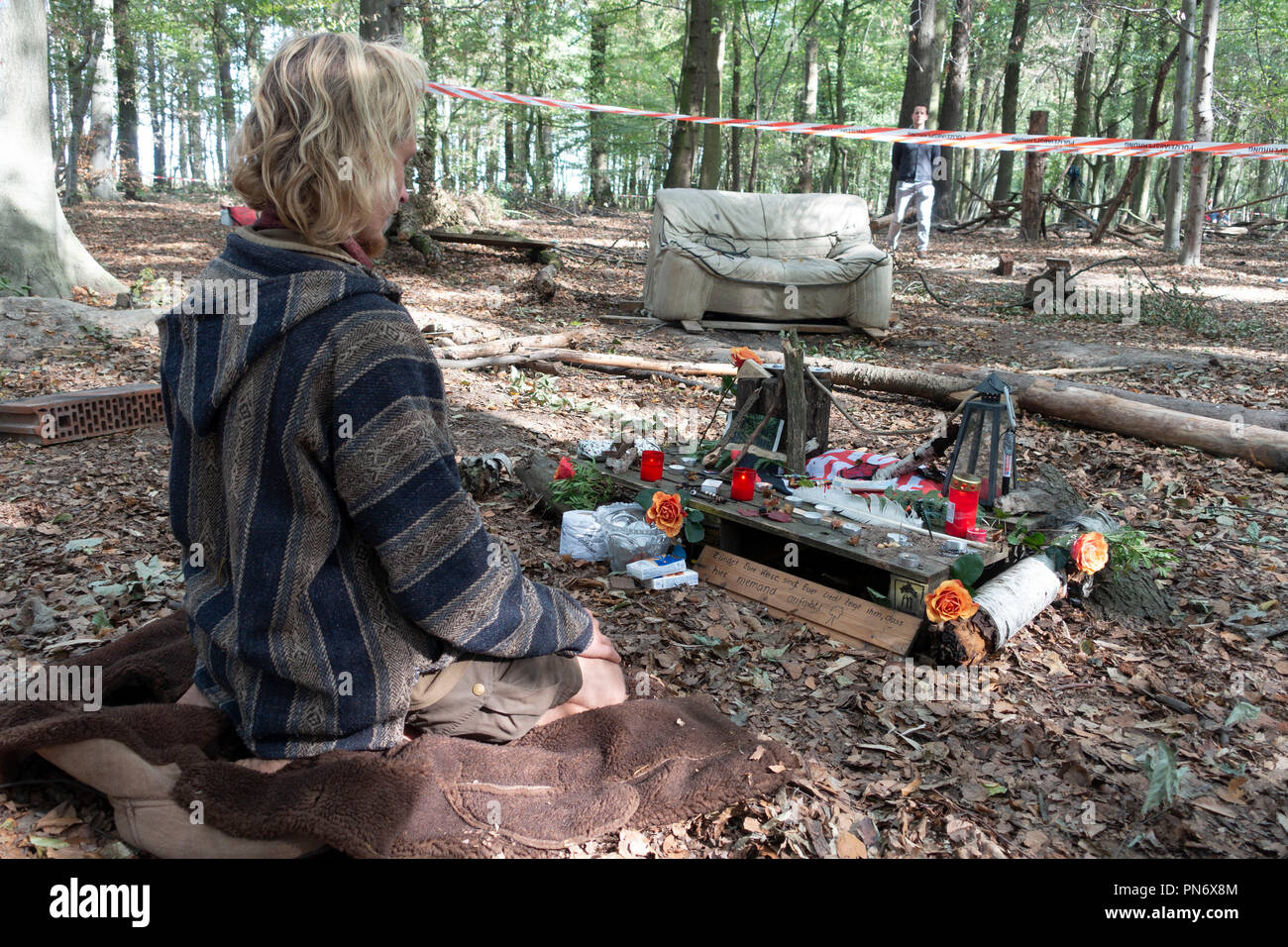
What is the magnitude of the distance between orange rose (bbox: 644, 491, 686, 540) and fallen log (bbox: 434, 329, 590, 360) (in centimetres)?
389

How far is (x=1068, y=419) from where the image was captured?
6359 millimetres

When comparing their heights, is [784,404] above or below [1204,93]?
below

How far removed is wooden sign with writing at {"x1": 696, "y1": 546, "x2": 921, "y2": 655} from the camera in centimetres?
346

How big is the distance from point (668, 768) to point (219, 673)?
1202 millimetres

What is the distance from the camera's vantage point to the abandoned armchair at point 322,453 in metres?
1.90

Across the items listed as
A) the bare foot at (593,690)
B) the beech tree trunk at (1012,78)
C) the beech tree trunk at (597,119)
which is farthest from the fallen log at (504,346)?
the beech tree trunk at (597,119)

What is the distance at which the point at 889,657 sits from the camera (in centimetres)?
341

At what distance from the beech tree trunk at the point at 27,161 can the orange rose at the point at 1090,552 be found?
26.1 feet

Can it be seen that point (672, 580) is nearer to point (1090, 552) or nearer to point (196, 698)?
point (1090, 552)

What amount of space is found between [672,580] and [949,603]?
1.22 metres

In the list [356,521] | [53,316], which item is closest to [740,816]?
[356,521]

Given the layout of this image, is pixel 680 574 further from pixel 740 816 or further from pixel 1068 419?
pixel 1068 419

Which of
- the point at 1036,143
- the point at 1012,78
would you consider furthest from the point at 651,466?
the point at 1012,78

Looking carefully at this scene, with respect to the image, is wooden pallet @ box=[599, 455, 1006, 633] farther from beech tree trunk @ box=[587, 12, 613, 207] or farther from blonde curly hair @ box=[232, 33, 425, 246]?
beech tree trunk @ box=[587, 12, 613, 207]
